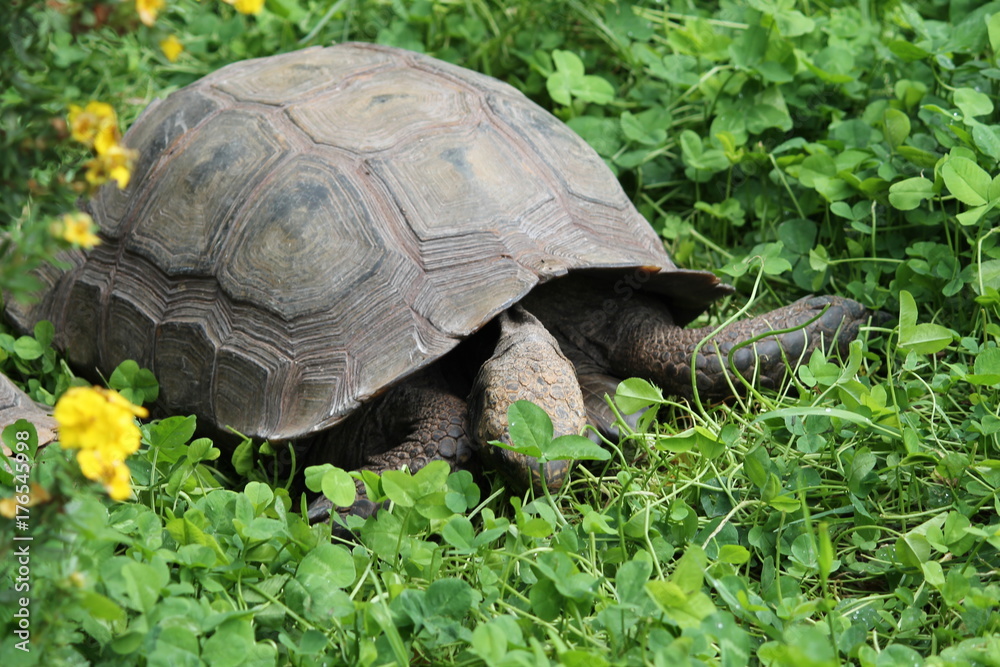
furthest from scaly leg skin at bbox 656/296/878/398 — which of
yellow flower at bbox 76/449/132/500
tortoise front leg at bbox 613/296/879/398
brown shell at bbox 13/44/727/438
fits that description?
yellow flower at bbox 76/449/132/500

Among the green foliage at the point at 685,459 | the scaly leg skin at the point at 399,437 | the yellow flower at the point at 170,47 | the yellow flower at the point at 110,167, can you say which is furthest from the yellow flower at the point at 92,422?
the scaly leg skin at the point at 399,437

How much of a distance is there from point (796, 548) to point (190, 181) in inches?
91.5

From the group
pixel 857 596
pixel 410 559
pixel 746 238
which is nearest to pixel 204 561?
pixel 410 559

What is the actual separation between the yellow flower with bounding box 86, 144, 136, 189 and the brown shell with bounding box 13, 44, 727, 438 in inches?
49.4

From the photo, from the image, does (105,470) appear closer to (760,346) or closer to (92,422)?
(92,422)

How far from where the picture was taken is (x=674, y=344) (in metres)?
3.08

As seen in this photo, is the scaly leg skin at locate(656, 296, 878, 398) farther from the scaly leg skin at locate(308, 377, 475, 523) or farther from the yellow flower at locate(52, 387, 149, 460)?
the yellow flower at locate(52, 387, 149, 460)

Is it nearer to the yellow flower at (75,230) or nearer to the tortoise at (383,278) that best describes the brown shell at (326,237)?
the tortoise at (383,278)

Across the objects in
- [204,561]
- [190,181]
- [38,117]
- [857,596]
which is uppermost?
[38,117]

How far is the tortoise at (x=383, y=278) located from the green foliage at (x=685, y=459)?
0.62ft

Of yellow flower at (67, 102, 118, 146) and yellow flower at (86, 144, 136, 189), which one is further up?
yellow flower at (67, 102, 118, 146)

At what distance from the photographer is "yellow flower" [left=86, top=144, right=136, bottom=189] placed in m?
1.51

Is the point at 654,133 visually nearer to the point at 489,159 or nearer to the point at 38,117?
the point at 489,159

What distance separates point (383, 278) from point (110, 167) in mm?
1333
